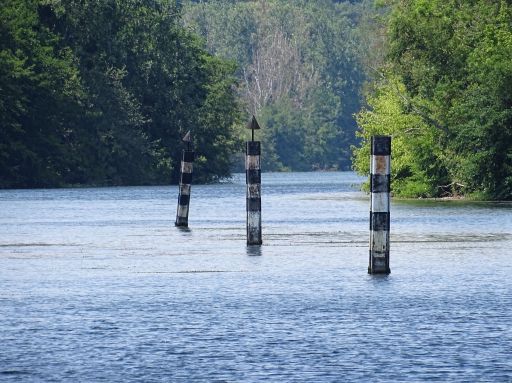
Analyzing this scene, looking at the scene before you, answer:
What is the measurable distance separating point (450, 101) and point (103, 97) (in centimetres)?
4739

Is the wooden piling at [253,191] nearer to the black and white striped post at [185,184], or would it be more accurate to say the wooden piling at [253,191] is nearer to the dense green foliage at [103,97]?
the black and white striped post at [185,184]

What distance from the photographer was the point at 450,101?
181 feet

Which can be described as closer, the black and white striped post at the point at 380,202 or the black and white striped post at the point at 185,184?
the black and white striped post at the point at 380,202

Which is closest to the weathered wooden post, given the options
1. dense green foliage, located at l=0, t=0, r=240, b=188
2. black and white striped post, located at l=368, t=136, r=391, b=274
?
black and white striped post, located at l=368, t=136, r=391, b=274

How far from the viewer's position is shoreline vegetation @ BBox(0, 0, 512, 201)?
172ft

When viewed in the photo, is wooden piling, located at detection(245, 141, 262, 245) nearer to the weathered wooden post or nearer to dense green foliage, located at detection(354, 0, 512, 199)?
the weathered wooden post

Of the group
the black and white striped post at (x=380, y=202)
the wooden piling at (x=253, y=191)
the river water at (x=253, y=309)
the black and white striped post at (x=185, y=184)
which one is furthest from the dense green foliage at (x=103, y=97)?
the black and white striped post at (x=380, y=202)

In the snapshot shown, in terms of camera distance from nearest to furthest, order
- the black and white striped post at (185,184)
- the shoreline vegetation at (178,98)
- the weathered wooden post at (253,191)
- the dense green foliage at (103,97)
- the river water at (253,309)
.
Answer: the river water at (253,309) → the weathered wooden post at (253,191) → the black and white striped post at (185,184) → the shoreline vegetation at (178,98) → the dense green foliage at (103,97)

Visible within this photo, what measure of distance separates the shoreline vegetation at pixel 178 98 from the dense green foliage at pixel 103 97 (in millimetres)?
92

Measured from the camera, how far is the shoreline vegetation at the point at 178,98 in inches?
2062

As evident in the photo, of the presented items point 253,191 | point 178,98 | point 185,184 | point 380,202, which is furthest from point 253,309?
point 178,98

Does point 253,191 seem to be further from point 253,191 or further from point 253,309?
point 253,309

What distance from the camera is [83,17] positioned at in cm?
9844

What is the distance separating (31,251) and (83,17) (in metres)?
77.2
